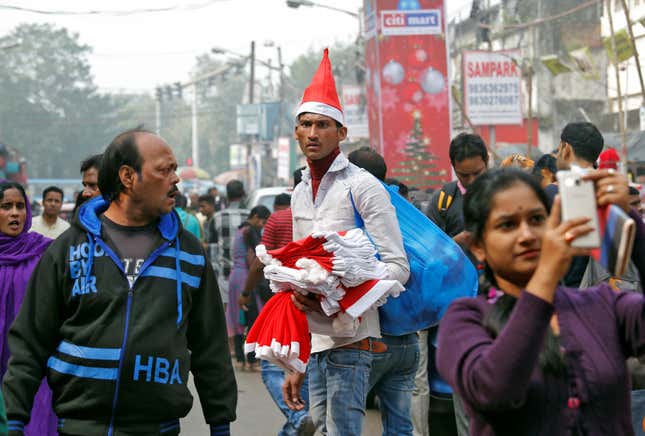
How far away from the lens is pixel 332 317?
4.72 meters

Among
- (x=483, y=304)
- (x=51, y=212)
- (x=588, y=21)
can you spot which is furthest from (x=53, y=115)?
(x=483, y=304)

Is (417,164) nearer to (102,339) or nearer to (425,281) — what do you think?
(425,281)

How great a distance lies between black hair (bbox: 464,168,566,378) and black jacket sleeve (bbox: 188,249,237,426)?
152 centimetres

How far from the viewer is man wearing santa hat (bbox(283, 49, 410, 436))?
4.79m

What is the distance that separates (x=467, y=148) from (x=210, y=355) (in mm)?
2778

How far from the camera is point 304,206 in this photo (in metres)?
5.07

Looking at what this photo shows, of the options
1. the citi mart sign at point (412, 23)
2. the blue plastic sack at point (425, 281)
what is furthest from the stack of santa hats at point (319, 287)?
the citi mart sign at point (412, 23)

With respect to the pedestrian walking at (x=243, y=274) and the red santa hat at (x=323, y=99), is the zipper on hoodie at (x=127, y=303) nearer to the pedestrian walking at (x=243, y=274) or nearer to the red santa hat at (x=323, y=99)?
the red santa hat at (x=323, y=99)

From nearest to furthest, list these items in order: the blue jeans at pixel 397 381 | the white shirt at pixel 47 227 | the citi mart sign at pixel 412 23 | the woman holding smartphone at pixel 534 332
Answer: the woman holding smartphone at pixel 534 332 → the blue jeans at pixel 397 381 → the white shirt at pixel 47 227 → the citi mart sign at pixel 412 23

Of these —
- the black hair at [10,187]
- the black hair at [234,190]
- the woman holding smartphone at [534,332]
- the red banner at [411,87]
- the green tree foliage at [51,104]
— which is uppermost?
the green tree foliage at [51,104]

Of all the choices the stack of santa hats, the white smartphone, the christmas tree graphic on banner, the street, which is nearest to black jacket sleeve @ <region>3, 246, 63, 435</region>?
the stack of santa hats

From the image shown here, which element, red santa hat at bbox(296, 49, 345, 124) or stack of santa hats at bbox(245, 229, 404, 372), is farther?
red santa hat at bbox(296, 49, 345, 124)

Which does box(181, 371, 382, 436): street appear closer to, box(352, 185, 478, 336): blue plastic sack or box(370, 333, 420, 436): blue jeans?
box(370, 333, 420, 436): blue jeans

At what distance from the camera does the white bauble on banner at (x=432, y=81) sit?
18188mm
